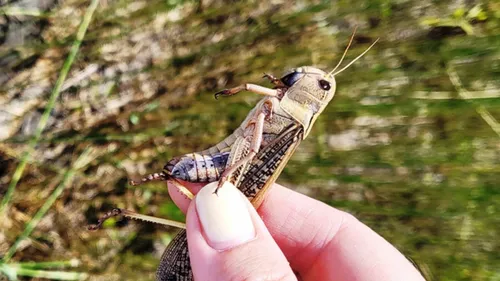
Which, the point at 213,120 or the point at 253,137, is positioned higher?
the point at 253,137

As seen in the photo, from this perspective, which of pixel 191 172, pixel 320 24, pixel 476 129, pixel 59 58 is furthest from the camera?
pixel 320 24

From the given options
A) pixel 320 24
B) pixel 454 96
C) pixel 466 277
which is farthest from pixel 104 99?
pixel 466 277

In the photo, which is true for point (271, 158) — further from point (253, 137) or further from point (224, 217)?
point (224, 217)

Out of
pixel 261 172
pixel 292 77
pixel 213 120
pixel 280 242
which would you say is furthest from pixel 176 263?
pixel 213 120

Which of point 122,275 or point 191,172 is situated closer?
point 191,172

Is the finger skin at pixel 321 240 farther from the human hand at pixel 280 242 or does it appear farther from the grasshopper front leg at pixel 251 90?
the grasshopper front leg at pixel 251 90

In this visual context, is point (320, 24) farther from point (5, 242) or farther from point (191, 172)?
point (5, 242)

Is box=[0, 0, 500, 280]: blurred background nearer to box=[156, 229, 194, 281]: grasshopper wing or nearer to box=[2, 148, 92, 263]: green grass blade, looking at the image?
box=[2, 148, 92, 263]: green grass blade
